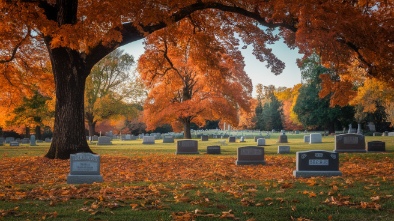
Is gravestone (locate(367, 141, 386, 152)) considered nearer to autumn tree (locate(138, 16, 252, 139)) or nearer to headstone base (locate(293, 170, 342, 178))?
autumn tree (locate(138, 16, 252, 139))

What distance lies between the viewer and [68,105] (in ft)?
56.7

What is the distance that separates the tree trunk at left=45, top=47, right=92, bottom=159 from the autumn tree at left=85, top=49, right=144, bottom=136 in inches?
1228

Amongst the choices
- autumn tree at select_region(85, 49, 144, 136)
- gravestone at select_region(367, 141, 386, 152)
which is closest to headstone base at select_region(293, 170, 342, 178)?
gravestone at select_region(367, 141, 386, 152)

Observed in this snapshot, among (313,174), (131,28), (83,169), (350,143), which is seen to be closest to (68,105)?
(131,28)

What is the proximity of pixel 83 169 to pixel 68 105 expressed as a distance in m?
7.02

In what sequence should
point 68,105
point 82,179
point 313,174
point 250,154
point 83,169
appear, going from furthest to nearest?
point 68,105, point 250,154, point 313,174, point 83,169, point 82,179

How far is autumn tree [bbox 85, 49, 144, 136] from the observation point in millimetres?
48719

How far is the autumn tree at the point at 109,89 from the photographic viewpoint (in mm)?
48719

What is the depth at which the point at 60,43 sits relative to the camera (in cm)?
1571

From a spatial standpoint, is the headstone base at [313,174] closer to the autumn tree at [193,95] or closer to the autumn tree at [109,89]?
the autumn tree at [193,95]

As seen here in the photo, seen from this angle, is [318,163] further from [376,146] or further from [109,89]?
[109,89]

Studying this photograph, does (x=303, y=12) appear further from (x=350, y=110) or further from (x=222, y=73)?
(x=350, y=110)

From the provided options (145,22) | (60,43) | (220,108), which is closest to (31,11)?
(60,43)

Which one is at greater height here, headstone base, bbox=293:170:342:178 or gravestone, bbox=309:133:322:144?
gravestone, bbox=309:133:322:144
